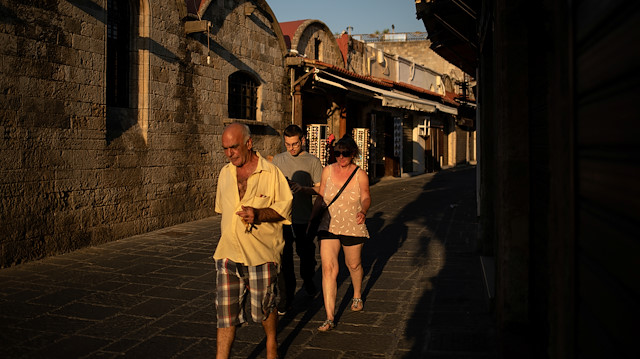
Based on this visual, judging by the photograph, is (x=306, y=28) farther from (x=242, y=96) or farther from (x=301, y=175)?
(x=301, y=175)

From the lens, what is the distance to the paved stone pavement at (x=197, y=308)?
425 cm

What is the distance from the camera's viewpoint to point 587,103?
1622mm

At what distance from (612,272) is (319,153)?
48.5 ft

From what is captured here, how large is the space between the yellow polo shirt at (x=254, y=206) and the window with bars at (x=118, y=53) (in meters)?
6.79

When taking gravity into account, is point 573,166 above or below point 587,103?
below

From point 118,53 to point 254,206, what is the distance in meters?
7.27

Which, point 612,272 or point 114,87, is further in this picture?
point 114,87

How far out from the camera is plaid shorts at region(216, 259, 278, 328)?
138 inches

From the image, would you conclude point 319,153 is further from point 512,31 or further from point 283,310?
point 512,31

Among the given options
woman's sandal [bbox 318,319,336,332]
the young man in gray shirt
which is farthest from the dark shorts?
woman's sandal [bbox 318,319,336,332]

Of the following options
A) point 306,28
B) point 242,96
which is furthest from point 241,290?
point 306,28

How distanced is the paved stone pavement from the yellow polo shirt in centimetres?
99

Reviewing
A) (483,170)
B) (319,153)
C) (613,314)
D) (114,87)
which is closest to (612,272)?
(613,314)

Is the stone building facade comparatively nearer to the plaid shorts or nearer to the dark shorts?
the dark shorts
